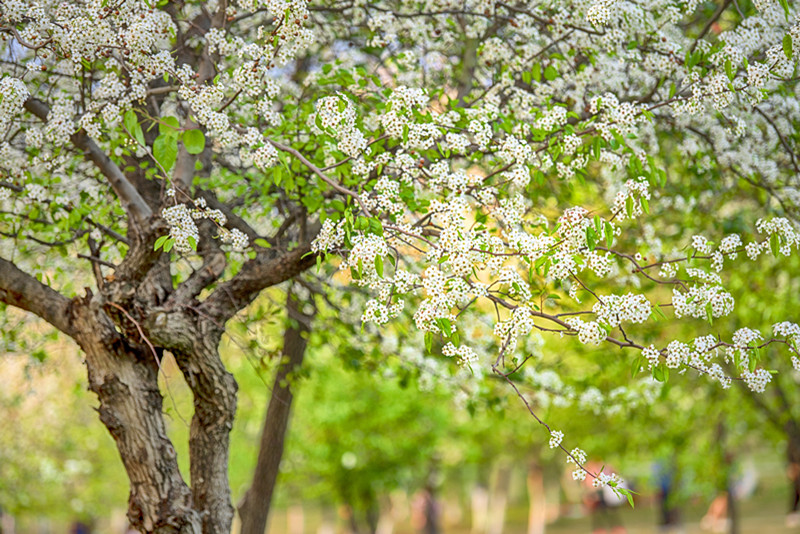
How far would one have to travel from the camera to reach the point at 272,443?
8422mm

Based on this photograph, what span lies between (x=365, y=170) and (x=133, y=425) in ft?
7.51

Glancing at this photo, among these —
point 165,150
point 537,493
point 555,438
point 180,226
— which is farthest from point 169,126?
point 537,493

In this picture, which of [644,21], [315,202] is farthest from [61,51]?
[644,21]

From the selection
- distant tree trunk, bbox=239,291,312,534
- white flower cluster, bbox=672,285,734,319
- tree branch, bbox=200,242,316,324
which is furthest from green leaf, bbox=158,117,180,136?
distant tree trunk, bbox=239,291,312,534

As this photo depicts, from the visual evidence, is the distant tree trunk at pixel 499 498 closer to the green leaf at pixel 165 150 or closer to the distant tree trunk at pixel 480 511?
the distant tree trunk at pixel 480 511

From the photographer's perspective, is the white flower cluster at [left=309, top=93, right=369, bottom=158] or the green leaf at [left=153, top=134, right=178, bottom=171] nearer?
the green leaf at [left=153, top=134, right=178, bottom=171]

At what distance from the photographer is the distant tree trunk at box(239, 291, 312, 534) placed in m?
8.15

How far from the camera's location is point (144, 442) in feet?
17.0

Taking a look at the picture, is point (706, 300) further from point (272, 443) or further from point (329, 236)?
point (272, 443)

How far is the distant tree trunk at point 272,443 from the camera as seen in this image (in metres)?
8.15

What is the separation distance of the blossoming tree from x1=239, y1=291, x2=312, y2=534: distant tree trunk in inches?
60.0

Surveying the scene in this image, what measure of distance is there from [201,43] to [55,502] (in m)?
16.1

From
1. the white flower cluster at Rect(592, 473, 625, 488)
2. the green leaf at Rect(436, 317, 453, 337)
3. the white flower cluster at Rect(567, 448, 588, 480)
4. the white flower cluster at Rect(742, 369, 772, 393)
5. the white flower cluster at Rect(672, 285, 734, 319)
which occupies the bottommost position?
the white flower cluster at Rect(592, 473, 625, 488)

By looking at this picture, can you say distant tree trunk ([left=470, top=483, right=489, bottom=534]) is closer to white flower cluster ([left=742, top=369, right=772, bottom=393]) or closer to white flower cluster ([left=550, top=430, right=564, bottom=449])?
A: white flower cluster ([left=550, top=430, right=564, bottom=449])
